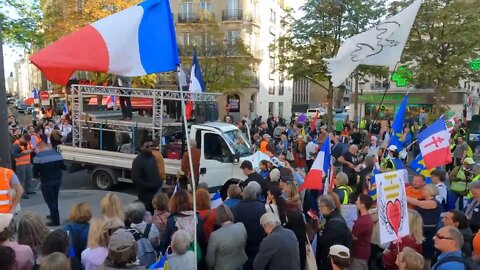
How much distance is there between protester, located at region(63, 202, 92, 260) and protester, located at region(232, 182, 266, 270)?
1727 millimetres

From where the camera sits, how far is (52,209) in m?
8.28

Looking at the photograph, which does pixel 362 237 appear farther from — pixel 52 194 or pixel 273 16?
pixel 273 16

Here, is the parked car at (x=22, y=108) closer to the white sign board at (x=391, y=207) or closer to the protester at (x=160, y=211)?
the protester at (x=160, y=211)

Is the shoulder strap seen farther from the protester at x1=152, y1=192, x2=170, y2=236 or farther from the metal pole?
the metal pole

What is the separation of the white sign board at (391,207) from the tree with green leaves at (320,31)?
17.8 m

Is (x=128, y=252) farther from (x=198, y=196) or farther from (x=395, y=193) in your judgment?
(x=395, y=193)

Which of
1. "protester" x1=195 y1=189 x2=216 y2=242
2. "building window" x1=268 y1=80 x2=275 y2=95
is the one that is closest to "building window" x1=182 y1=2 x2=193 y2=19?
"building window" x1=268 y1=80 x2=275 y2=95

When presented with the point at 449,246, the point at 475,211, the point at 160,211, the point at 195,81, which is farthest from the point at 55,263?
the point at 195,81

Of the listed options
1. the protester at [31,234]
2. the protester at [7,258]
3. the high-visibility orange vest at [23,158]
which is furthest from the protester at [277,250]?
the high-visibility orange vest at [23,158]

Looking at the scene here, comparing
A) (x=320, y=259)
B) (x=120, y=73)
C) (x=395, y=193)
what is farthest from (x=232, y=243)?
(x=120, y=73)

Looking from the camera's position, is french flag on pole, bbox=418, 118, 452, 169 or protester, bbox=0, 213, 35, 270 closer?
protester, bbox=0, 213, 35, 270

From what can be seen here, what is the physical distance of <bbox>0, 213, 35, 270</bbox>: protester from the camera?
392cm

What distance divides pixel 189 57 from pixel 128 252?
30114 mm

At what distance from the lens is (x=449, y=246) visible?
13.5 feet
